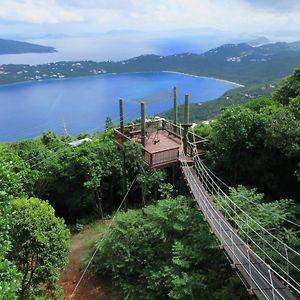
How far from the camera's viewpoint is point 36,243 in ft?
28.8

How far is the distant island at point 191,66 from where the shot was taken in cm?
10806

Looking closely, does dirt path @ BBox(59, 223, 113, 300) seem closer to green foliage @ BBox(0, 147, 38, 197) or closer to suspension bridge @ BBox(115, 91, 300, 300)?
green foliage @ BBox(0, 147, 38, 197)

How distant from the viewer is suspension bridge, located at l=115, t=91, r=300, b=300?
22.5ft

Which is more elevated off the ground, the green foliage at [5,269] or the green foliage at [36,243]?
the green foliage at [5,269]

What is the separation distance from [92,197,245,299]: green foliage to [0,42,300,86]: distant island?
92.7 meters

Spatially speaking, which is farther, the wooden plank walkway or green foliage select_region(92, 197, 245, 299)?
green foliage select_region(92, 197, 245, 299)

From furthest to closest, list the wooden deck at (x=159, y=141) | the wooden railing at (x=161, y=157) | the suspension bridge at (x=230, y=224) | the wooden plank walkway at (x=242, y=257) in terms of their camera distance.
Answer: the wooden deck at (x=159, y=141), the wooden railing at (x=161, y=157), the suspension bridge at (x=230, y=224), the wooden plank walkway at (x=242, y=257)

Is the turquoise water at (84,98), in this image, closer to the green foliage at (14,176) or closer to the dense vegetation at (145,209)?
the dense vegetation at (145,209)

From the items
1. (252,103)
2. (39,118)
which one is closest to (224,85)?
(39,118)

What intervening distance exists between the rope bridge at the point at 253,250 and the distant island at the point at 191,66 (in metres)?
93.2

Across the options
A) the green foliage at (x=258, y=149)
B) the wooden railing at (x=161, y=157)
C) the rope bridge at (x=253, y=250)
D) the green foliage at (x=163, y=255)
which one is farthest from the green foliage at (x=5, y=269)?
the green foliage at (x=258, y=149)

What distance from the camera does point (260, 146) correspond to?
1227cm

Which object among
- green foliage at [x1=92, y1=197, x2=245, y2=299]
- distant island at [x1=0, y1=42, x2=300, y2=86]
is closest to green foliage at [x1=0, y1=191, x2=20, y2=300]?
green foliage at [x1=92, y1=197, x2=245, y2=299]

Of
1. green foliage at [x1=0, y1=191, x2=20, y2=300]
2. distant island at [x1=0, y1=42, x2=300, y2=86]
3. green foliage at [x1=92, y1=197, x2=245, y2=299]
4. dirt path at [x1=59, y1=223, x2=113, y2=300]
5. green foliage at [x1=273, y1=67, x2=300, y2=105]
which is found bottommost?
distant island at [x1=0, y1=42, x2=300, y2=86]
